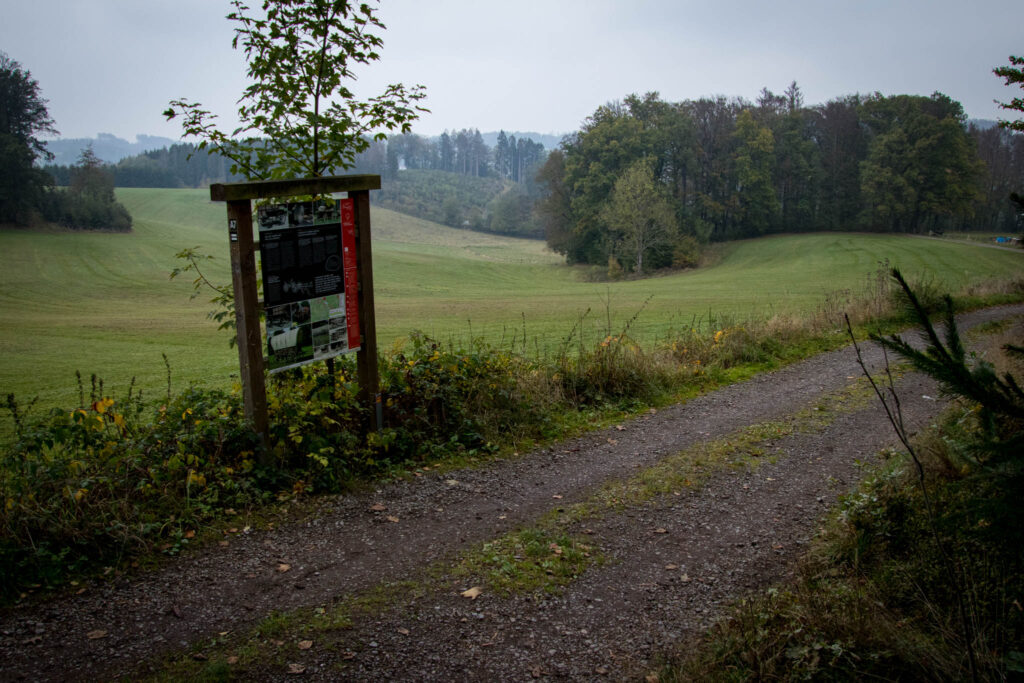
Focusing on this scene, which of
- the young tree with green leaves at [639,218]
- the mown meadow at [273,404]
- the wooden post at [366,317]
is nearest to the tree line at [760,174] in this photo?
the young tree with green leaves at [639,218]

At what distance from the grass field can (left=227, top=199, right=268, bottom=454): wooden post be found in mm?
4895

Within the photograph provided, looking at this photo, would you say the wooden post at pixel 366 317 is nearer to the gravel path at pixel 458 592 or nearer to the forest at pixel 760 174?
the gravel path at pixel 458 592

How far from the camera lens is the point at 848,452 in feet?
23.3

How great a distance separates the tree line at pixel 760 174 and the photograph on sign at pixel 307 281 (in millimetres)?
56123

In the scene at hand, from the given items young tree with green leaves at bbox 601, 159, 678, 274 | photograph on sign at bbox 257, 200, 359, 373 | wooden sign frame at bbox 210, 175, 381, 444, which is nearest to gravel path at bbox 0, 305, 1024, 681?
wooden sign frame at bbox 210, 175, 381, 444

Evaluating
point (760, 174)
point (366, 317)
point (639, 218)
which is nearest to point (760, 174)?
point (760, 174)

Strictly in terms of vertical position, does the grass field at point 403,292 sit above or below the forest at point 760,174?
below

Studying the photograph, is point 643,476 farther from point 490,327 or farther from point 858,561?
point 490,327

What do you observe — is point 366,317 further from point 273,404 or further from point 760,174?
point 760,174

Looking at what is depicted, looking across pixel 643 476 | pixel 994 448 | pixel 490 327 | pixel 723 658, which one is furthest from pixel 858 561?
pixel 490 327

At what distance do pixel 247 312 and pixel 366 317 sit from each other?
1.24 metres

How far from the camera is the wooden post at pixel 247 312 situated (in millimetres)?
5672

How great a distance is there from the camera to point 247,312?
5.75 metres

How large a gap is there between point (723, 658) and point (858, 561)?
4.92ft
